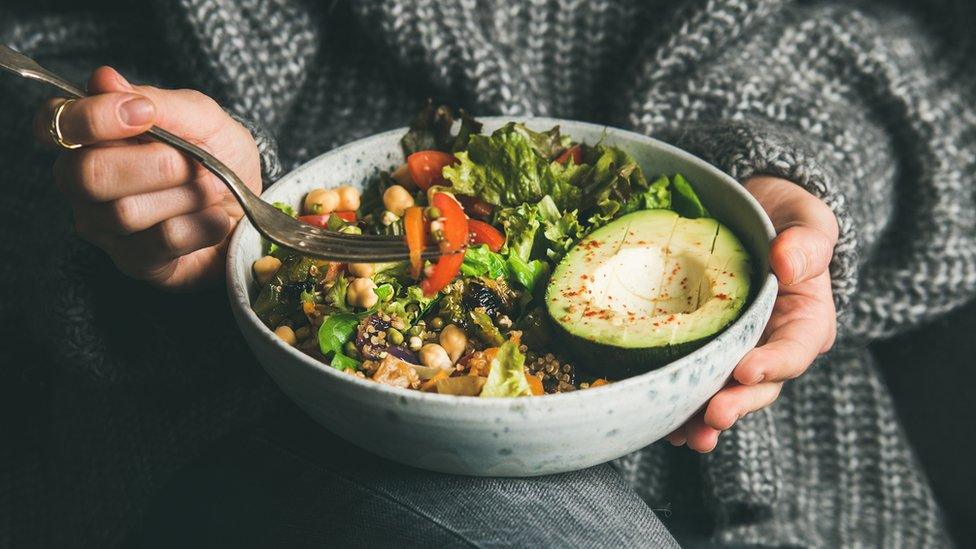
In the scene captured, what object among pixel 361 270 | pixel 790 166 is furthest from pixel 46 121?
pixel 790 166

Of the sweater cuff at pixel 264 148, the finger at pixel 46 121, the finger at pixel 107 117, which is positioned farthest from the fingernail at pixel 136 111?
the sweater cuff at pixel 264 148

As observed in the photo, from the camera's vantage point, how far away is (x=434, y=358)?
38.4 inches

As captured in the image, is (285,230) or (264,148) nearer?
(285,230)

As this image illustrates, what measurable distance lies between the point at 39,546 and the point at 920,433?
5.20 feet

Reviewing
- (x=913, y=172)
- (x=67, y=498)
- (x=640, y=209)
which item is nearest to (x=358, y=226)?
(x=640, y=209)

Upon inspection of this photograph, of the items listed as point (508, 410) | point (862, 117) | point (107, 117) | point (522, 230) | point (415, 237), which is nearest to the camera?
point (508, 410)

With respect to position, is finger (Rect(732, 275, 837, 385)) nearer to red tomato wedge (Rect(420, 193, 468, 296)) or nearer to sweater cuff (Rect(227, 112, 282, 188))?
red tomato wedge (Rect(420, 193, 468, 296))

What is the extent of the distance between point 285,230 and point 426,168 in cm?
26

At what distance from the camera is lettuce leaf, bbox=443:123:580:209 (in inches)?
46.6

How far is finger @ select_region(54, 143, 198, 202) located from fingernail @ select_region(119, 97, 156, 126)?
0.18 ft

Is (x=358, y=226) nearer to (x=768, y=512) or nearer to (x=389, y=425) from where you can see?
(x=389, y=425)

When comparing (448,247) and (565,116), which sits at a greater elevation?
(448,247)

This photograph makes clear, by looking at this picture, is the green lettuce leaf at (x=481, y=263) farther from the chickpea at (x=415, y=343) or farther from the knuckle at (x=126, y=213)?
the knuckle at (x=126, y=213)

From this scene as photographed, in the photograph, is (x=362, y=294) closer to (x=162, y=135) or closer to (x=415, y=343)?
(x=415, y=343)
